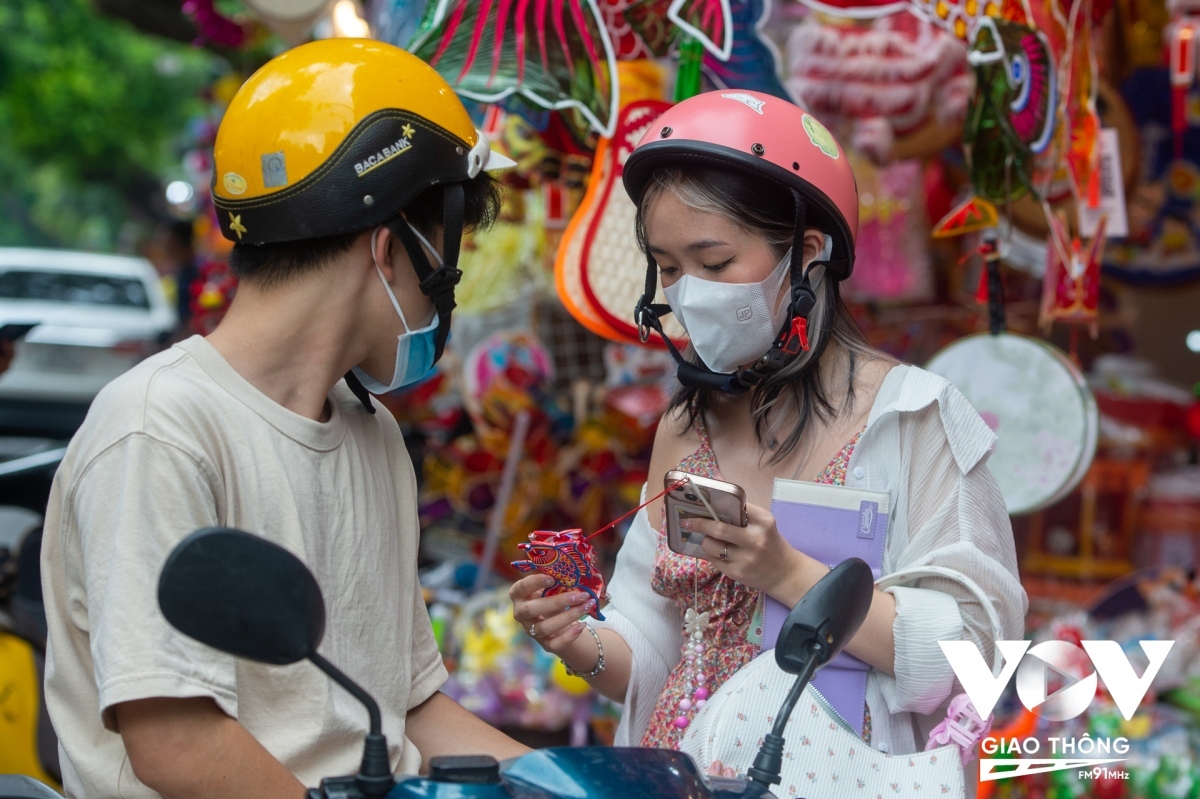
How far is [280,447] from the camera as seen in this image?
1617 millimetres

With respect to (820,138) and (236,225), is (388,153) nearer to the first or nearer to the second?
(236,225)

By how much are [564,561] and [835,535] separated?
1.46 feet

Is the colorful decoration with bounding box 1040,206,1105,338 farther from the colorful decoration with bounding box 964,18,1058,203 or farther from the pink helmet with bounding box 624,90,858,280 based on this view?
the pink helmet with bounding box 624,90,858,280

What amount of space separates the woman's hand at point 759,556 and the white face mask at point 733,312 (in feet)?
1.03

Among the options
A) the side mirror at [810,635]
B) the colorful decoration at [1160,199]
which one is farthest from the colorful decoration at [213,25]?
the side mirror at [810,635]

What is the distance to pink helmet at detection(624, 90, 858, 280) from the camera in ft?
6.38

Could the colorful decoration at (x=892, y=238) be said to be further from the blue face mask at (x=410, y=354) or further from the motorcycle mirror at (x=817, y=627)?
the motorcycle mirror at (x=817, y=627)

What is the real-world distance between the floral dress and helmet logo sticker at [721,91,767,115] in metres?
0.57

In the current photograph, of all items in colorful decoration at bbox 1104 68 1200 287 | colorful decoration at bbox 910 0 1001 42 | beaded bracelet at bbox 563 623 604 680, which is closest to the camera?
beaded bracelet at bbox 563 623 604 680

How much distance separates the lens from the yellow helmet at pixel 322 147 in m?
1.59

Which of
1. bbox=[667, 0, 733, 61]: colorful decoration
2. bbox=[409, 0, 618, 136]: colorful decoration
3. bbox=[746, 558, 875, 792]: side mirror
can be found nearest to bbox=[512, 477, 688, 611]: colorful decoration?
bbox=[746, 558, 875, 792]: side mirror

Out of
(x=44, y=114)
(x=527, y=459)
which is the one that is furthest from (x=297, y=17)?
(x=44, y=114)

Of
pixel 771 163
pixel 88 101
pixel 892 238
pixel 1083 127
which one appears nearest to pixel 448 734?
pixel 771 163

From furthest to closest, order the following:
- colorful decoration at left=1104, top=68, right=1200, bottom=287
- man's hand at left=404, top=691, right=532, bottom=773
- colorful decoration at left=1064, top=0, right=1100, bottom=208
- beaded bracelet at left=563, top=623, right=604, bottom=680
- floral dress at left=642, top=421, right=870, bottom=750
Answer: colorful decoration at left=1104, top=68, right=1200, bottom=287, colorful decoration at left=1064, top=0, right=1100, bottom=208, beaded bracelet at left=563, top=623, right=604, bottom=680, floral dress at left=642, top=421, right=870, bottom=750, man's hand at left=404, top=691, right=532, bottom=773
